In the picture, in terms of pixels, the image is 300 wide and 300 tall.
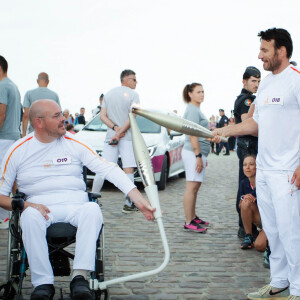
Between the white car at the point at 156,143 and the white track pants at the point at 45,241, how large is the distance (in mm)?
6211

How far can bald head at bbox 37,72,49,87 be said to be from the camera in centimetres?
818

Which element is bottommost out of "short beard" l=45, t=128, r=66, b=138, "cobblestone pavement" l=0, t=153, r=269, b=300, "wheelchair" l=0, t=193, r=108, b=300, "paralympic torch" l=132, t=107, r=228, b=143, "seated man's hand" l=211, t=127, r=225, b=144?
"cobblestone pavement" l=0, t=153, r=269, b=300

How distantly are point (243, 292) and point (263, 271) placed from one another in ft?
2.47

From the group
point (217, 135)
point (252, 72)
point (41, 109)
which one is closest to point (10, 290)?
point (41, 109)

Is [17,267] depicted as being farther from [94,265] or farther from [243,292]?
[243,292]

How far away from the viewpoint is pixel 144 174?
350cm

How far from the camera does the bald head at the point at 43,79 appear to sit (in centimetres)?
818

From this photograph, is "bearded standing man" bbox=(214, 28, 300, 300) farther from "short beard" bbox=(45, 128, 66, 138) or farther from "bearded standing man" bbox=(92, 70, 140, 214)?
"bearded standing man" bbox=(92, 70, 140, 214)

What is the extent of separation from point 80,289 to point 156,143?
282 inches

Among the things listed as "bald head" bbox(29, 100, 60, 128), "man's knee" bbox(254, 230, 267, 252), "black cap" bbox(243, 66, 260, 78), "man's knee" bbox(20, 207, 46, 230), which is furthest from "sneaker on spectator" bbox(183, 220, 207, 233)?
"man's knee" bbox(20, 207, 46, 230)

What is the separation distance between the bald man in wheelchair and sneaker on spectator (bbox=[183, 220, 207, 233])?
9.32ft

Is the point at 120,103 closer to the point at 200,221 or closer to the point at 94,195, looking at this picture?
the point at 200,221

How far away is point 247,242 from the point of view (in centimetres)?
604

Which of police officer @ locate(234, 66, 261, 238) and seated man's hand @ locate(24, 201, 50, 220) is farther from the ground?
police officer @ locate(234, 66, 261, 238)
